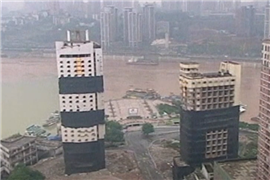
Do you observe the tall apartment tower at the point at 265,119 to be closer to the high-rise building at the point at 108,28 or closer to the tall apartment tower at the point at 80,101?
the tall apartment tower at the point at 80,101

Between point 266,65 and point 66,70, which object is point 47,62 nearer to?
point 66,70

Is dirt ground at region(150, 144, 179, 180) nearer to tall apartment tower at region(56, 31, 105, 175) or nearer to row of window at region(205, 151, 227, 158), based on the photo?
row of window at region(205, 151, 227, 158)

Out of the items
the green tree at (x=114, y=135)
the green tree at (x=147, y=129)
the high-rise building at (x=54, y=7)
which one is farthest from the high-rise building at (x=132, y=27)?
the green tree at (x=114, y=135)

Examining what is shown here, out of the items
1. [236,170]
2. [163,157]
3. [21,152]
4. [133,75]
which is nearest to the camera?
[236,170]

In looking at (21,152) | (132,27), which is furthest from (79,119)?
(132,27)

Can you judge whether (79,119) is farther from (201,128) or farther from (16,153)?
(201,128)

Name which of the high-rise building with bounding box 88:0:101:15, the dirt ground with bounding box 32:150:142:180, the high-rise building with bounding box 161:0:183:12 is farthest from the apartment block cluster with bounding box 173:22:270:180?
the high-rise building with bounding box 161:0:183:12
